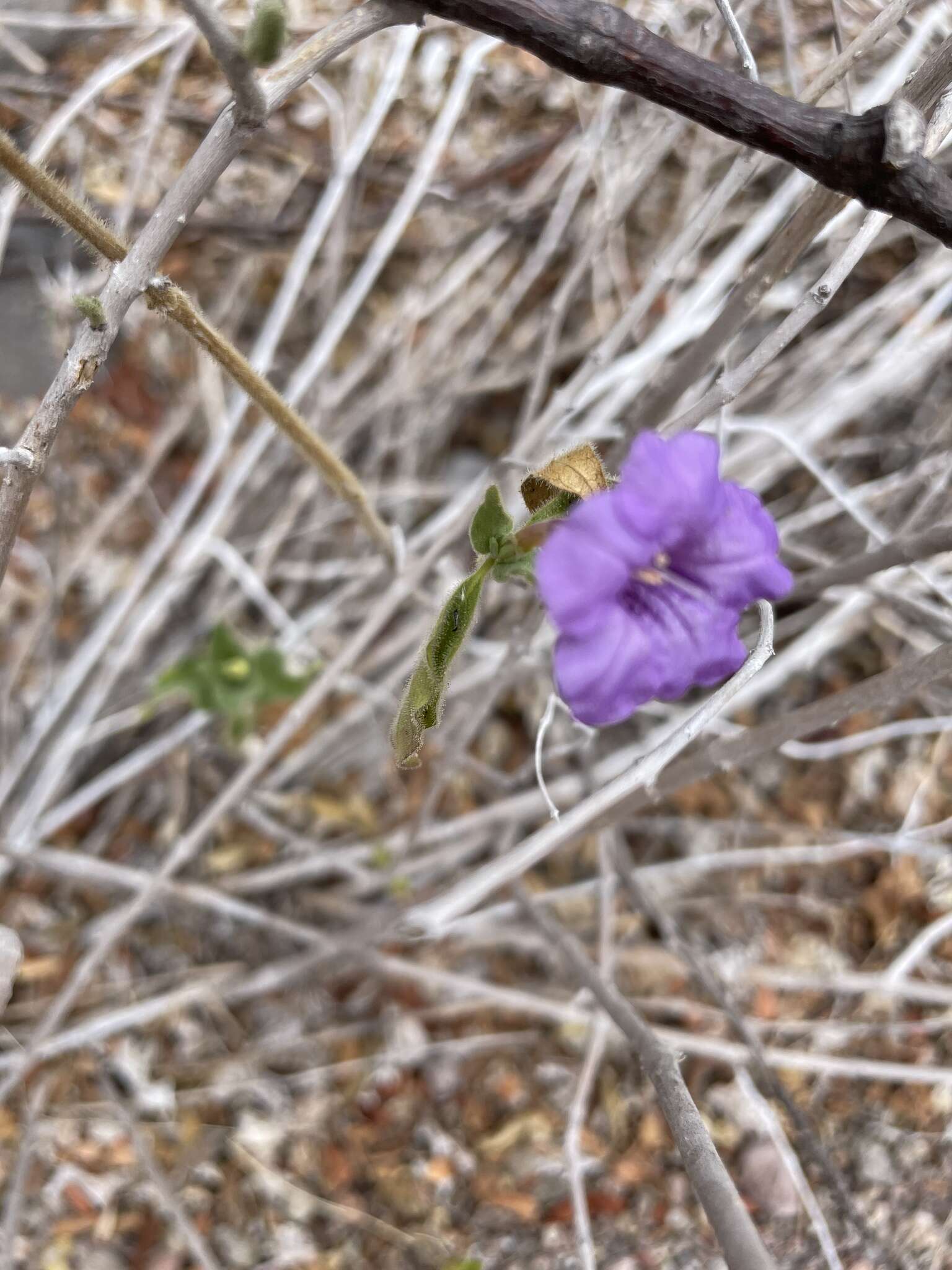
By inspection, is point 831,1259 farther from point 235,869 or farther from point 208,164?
point 208,164

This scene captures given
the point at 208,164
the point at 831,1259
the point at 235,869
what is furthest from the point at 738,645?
the point at 235,869

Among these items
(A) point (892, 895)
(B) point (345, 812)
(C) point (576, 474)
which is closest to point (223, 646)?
(B) point (345, 812)

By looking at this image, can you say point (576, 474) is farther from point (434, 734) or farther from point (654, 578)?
point (434, 734)

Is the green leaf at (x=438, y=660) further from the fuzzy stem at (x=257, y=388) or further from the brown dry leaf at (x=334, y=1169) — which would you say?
the brown dry leaf at (x=334, y=1169)

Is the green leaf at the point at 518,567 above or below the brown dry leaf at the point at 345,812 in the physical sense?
above

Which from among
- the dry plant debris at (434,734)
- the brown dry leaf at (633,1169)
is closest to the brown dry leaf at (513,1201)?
the dry plant debris at (434,734)
